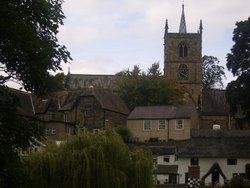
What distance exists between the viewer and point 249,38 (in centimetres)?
6638

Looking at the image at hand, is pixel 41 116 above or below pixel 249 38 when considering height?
below

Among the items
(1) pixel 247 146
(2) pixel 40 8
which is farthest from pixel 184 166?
(2) pixel 40 8

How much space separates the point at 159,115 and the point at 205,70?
1836 inches

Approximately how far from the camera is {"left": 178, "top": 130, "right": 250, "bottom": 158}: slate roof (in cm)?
6606

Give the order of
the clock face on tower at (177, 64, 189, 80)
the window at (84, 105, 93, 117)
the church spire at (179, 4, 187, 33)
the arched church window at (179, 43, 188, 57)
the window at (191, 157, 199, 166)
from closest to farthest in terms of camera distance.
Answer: the window at (191, 157, 199, 166)
the window at (84, 105, 93, 117)
the clock face on tower at (177, 64, 189, 80)
the arched church window at (179, 43, 188, 57)
the church spire at (179, 4, 187, 33)

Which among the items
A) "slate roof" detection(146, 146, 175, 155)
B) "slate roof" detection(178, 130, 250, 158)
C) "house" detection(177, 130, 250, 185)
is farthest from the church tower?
"house" detection(177, 130, 250, 185)

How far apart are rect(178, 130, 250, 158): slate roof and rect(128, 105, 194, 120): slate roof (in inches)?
343

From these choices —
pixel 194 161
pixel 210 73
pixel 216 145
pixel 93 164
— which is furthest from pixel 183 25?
pixel 93 164

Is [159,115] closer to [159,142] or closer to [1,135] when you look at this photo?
[159,142]

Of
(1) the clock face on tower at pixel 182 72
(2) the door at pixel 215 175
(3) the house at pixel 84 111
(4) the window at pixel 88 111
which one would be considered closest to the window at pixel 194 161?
(2) the door at pixel 215 175

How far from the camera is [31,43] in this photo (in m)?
18.4

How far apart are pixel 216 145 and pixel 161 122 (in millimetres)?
13549

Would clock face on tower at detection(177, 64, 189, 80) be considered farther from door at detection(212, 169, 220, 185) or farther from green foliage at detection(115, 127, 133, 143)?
door at detection(212, 169, 220, 185)

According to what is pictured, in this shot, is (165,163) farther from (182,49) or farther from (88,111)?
(182,49)
